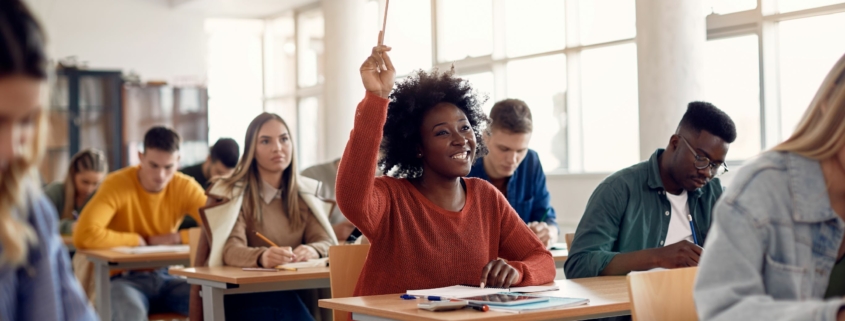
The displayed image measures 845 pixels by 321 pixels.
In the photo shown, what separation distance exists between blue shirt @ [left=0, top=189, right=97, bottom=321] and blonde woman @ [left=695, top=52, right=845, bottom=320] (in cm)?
96

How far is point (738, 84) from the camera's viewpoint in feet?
19.7

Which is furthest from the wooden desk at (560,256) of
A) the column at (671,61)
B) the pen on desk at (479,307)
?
the column at (671,61)

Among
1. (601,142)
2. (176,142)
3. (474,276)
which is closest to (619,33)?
(601,142)

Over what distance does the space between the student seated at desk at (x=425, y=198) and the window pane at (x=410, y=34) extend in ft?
19.5

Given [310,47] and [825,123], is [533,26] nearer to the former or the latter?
[310,47]

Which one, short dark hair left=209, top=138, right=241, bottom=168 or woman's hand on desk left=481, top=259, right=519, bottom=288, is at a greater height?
short dark hair left=209, top=138, right=241, bottom=168

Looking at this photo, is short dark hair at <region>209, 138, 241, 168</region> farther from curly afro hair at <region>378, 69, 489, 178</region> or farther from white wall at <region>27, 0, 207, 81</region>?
white wall at <region>27, 0, 207, 81</region>

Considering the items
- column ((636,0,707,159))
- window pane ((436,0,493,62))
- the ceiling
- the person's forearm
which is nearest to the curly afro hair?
the person's forearm

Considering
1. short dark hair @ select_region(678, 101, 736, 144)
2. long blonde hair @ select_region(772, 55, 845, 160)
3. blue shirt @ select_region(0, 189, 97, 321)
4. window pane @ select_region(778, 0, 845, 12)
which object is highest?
window pane @ select_region(778, 0, 845, 12)

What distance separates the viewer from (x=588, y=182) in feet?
22.5

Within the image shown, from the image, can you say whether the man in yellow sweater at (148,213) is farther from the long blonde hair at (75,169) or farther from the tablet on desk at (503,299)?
the tablet on desk at (503,299)

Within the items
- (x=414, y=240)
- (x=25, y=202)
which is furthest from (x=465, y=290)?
(x=25, y=202)

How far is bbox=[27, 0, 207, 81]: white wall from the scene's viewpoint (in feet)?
31.4

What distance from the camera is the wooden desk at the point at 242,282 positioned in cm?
321
